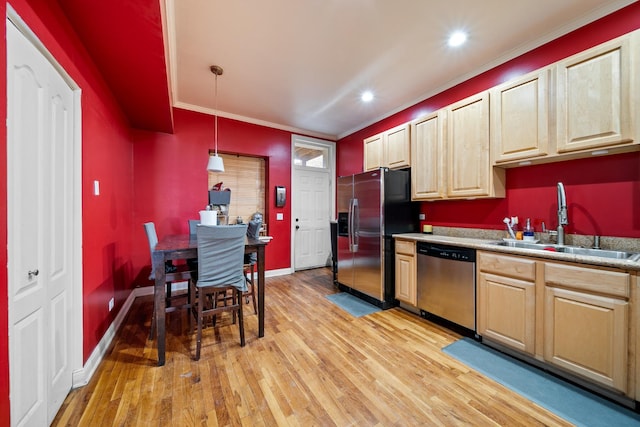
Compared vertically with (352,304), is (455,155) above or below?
above

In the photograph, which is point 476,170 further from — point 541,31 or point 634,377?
point 634,377

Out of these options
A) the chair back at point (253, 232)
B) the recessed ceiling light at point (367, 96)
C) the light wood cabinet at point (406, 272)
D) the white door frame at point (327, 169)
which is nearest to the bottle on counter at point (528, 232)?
the light wood cabinet at point (406, 272)

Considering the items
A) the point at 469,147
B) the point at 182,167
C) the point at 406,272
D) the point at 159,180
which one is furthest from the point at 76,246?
the point at 469,147

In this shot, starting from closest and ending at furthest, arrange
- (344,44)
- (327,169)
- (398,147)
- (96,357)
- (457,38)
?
(96,357)
(457,38)
(344,44)
(398,147)
(327,169)

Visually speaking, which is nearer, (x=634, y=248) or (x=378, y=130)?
(x=634, y=248)

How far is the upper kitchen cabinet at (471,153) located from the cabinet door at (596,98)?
574 millimetres

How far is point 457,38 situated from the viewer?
2.36m

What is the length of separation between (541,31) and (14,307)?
418 centimetres

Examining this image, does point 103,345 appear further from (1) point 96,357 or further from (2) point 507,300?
(2) point 507,300

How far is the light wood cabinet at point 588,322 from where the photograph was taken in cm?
153

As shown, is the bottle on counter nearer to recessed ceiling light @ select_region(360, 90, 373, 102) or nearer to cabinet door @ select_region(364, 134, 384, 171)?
cabinet door @ select_region(364, 134, 384, 171)

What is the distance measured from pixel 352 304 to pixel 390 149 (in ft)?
7.39

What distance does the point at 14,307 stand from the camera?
1109 mm

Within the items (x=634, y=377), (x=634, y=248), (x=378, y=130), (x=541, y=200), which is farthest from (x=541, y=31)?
(x=634, y=377)
